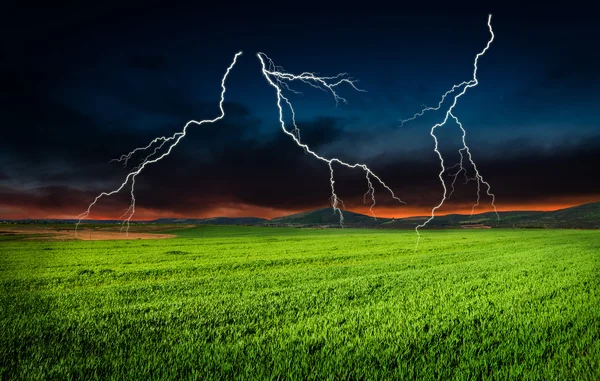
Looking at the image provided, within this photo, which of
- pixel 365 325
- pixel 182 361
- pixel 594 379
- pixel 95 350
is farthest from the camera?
pixel 365 325

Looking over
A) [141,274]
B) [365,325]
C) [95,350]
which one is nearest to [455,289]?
[365,325]

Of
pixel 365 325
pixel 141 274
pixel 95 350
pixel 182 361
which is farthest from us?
pixel 141 274

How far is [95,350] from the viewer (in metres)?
6.35

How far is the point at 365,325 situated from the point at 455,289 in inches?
258

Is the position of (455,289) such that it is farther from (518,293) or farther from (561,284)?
(561,284)

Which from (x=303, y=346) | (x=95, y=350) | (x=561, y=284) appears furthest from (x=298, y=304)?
(x=561, y=284)

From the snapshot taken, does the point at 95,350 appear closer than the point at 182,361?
No

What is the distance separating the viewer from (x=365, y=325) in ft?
25.7

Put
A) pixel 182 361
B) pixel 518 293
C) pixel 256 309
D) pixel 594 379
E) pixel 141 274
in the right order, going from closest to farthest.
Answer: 1. pixel 594 379
2. pixel 182 361
3. pixel 256 309
4. pixel 518 293
5. pixel 141 274

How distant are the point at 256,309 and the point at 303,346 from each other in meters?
3.42

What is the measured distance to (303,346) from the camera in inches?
250

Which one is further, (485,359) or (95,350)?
(95,350)

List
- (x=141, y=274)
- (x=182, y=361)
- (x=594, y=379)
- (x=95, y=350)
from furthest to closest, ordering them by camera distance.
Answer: (x=141, y=274) < (x=95, y=350) < (x=182, y=361) < (x=594, y=379)

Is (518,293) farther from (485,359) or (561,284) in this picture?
(485,359)
